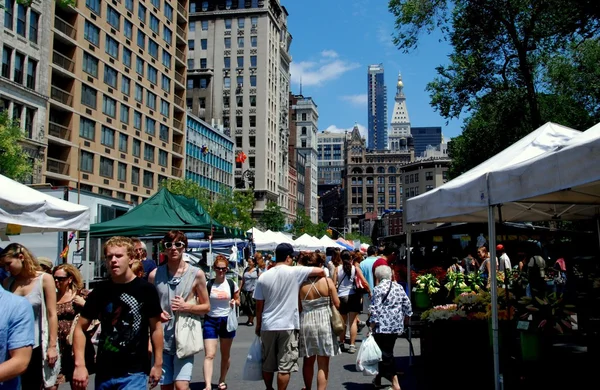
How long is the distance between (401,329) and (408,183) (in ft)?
478

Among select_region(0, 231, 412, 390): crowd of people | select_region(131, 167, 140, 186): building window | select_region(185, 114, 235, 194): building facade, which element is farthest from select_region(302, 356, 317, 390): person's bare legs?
select_region(185, 114, 235, 194): building facade

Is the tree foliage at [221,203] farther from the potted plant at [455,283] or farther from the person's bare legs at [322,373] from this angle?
the person's bare legs at [322,373]

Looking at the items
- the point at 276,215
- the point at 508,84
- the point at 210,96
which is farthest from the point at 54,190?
the point at 210,96

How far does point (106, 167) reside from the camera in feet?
157

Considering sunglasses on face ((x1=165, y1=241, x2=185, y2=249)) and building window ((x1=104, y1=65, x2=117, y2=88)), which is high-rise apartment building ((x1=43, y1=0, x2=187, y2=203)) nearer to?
building window ((x1=104, y1=65, x2=117, y2=88))

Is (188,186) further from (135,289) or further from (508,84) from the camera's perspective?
(135,289)

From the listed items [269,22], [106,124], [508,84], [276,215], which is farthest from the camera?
[269,22]

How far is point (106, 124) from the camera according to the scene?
156ft

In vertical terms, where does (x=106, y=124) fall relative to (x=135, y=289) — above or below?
above

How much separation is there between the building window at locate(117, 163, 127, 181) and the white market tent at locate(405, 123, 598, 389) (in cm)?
4349

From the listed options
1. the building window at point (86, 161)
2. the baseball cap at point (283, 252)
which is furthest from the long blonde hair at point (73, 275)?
the building window at point (86, 161)

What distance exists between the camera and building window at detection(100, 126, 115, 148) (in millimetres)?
47188

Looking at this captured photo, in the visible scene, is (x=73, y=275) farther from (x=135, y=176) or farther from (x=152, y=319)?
(x=135, y=176)

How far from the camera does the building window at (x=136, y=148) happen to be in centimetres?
5216
